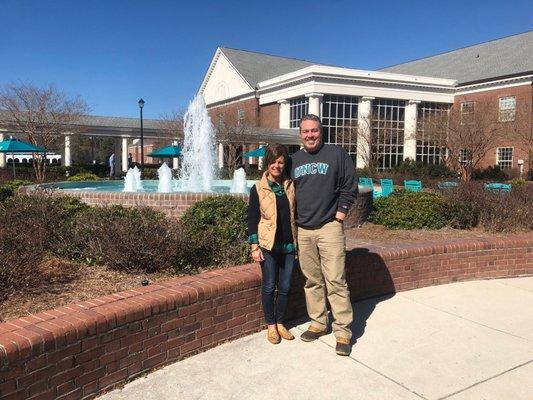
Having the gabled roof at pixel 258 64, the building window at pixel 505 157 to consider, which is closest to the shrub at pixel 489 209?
the building window at pixel 505 157

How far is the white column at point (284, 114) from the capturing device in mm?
43719

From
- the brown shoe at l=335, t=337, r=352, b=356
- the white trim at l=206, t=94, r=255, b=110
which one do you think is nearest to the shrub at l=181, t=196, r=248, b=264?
the brown shoe at l=335, t=337, r=352, b=356

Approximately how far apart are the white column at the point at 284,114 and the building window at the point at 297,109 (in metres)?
0.29

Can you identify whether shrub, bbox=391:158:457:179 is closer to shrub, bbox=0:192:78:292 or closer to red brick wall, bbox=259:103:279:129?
red brick wall, bbox=259:103:279:129

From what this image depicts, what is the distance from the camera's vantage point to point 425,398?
3.38 meters

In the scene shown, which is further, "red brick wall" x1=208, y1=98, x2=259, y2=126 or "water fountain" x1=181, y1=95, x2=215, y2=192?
"red brick wall" x1=208, y1=98, x2=259, y2=126

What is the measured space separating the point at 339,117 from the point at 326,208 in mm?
38502

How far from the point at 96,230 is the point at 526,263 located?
5744mm

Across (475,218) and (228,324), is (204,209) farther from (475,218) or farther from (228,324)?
(475,218)

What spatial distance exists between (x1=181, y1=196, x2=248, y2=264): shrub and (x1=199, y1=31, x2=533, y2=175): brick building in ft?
96.1

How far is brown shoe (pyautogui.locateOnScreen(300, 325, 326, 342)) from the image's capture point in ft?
14.1

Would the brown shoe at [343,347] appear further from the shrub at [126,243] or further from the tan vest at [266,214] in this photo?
the shrub at [126,243]

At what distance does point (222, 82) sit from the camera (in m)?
54.5

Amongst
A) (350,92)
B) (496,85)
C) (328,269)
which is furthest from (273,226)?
(496,85)
